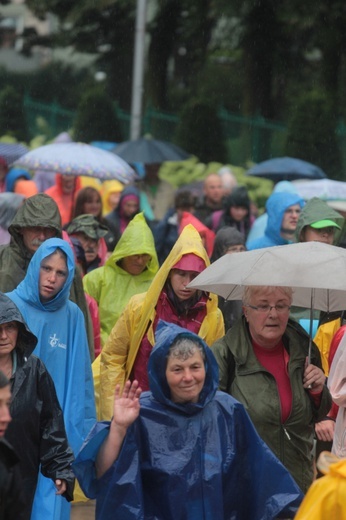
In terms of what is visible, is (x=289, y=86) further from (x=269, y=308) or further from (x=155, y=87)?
(x=269, y=308)

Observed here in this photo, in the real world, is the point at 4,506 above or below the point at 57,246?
below

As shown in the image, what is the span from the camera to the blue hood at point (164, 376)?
6301 mm

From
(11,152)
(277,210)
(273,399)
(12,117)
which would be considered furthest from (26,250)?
(12,117)

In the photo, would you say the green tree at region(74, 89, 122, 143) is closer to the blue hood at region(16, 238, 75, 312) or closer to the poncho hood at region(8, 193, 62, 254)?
the poncho hood at region(8, 193, 62, 254)

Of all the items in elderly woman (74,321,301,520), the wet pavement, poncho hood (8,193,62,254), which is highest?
poncho hood (8,193,62,254)

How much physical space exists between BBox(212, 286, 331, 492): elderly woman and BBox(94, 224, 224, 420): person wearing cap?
3.56 feet

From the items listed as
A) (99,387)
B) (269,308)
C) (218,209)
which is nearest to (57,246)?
(99,387)

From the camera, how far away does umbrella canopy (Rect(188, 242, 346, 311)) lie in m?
7.35

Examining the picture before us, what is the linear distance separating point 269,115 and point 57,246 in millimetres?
22931

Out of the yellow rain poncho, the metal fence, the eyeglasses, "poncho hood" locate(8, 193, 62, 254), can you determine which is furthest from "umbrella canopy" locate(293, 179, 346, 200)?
the yellow rain poncho

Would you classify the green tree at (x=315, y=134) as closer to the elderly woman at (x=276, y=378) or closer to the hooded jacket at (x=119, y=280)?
the hooded jacket at (x=119, y=280)

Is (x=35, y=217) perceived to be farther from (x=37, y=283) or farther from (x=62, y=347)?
(x=62, y=347)

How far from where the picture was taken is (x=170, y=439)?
6.26 metres

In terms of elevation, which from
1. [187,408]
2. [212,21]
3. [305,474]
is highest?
[212,21]
